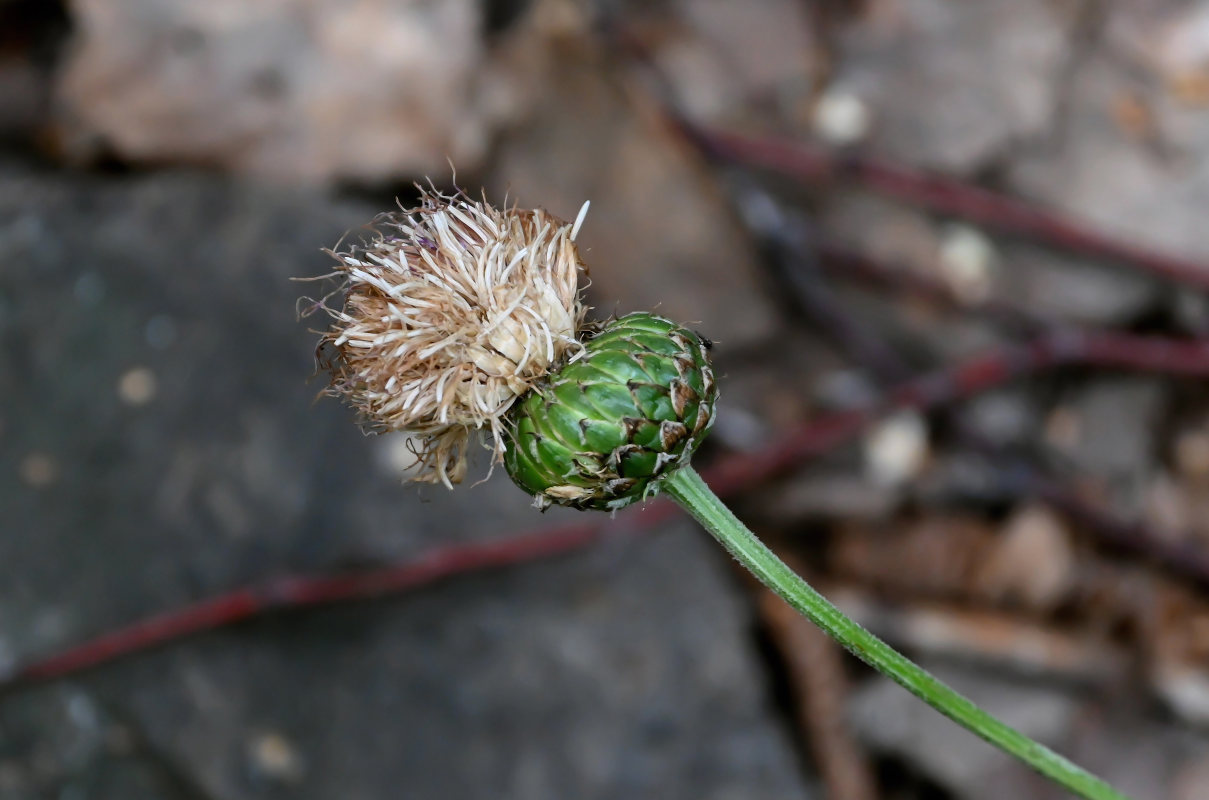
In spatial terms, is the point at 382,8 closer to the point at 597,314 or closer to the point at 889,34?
the point at 597,314

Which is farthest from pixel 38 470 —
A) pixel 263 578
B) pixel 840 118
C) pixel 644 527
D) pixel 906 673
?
pixel 840 118

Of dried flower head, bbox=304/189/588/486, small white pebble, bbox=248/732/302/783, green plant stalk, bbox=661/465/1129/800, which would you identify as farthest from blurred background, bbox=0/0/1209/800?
green plant stalk, bbox=661/465/1129/800

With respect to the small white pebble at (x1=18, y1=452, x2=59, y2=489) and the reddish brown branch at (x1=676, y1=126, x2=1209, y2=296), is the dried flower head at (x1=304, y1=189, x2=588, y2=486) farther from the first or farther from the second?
the reddish brown branch at (x1=676, y1=126, x2=1209, y2=296)

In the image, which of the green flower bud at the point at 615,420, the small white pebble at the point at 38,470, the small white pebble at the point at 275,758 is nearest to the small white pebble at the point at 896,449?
the small white pebble at the point at 275,758

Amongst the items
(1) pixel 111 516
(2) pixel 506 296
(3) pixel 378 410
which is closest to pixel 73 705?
(1) pixel 111 516

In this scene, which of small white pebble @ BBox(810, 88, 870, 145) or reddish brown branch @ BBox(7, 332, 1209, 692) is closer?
reddish brown branch @ BBox(7, 332, 1209, 692)

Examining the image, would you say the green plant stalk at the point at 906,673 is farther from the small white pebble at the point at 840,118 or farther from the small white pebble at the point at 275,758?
the small white pebble at the point at 840,118
